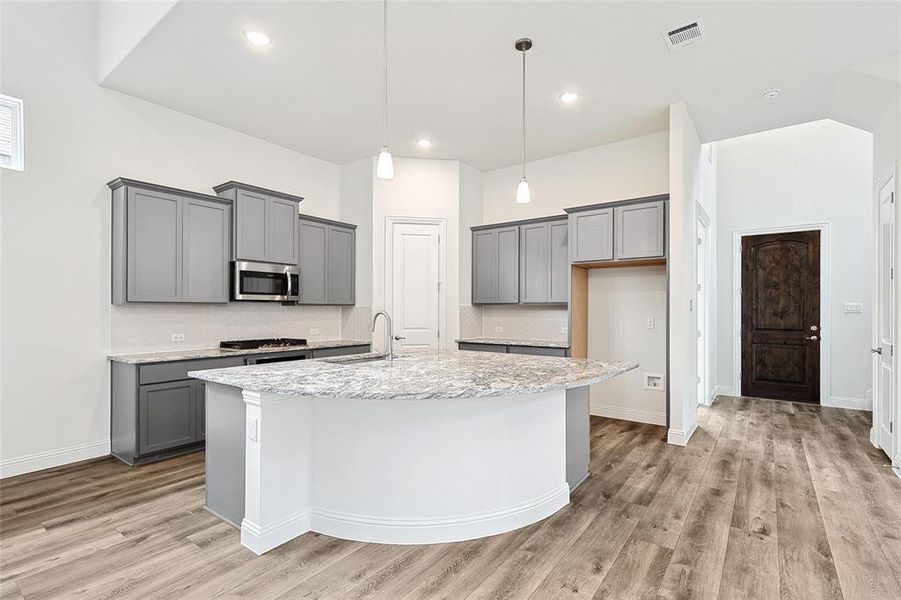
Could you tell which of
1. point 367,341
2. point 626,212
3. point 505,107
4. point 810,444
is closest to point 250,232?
point 367,341

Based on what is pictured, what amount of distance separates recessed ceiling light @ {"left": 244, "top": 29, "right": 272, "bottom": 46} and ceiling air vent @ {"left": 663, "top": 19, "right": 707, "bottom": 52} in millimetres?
2721

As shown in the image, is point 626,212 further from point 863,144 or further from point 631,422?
point 863,144

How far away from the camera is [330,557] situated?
2.32 metres

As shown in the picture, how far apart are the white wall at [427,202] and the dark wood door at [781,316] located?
414 centimetres

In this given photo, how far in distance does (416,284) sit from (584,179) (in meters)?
2.37

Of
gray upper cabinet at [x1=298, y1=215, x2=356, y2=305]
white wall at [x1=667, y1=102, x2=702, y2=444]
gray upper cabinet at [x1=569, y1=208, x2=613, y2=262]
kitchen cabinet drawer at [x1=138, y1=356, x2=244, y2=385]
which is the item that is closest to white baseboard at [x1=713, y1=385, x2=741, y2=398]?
white wall at [x1=667, y1=102, x2=702, y2=444]

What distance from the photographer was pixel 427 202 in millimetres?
5871

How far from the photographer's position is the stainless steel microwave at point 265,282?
4.56m

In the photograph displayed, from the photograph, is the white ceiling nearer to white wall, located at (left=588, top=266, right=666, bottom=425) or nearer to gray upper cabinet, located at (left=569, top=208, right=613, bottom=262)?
gray upper cabinet, located at (left=569, top=208, right=613, bottom=262)

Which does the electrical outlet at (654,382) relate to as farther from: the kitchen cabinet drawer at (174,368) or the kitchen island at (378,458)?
the kitchen cabinet drawer at (174,368)

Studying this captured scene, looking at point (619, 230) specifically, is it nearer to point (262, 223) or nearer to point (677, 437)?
point (677, 437)

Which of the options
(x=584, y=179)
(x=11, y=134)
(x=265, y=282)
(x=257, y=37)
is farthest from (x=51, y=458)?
(x=584, y=179)

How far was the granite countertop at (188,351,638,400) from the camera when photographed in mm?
2080

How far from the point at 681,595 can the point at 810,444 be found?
3.25m
